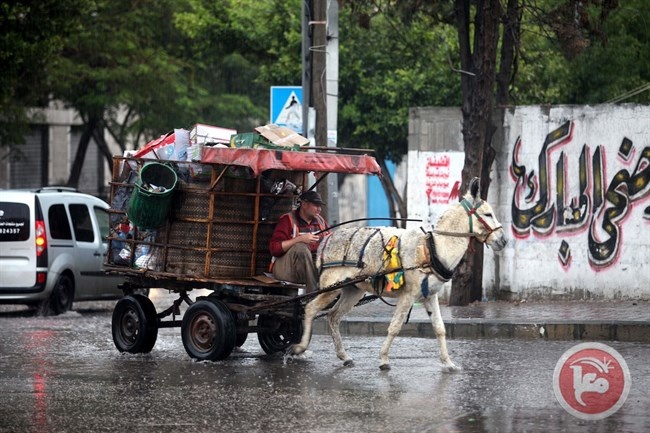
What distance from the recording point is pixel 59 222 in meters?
19.5

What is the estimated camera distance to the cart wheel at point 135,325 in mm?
13266

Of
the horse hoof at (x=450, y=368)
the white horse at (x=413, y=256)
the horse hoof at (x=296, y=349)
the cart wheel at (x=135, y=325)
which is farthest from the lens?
the cart wheel at (x=135, y=325)

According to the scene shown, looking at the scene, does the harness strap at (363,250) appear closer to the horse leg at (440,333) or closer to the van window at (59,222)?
the horse leg at (440,333)

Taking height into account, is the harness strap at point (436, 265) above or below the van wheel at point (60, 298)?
above

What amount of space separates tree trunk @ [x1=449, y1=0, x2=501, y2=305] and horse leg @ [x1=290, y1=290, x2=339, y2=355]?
17.5ft

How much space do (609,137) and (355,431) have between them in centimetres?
1010

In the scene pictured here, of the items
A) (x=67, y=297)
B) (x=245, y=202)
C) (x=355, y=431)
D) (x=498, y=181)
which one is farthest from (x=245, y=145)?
(x=67, y=297)

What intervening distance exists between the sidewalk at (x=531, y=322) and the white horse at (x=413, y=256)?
3306mm

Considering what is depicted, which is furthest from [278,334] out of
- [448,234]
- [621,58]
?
[621,58]

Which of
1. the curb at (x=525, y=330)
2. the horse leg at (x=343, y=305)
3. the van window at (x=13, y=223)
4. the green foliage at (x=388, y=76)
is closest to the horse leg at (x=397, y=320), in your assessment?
the horse leg at (x=343, y=305)

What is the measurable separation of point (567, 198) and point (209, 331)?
23.8ft

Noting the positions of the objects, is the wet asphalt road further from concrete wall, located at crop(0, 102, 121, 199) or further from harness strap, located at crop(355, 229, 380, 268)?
concrete wall, located at crop(0, 102, 121, 199)

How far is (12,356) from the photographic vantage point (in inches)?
521

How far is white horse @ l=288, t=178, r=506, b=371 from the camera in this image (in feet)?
38.9
